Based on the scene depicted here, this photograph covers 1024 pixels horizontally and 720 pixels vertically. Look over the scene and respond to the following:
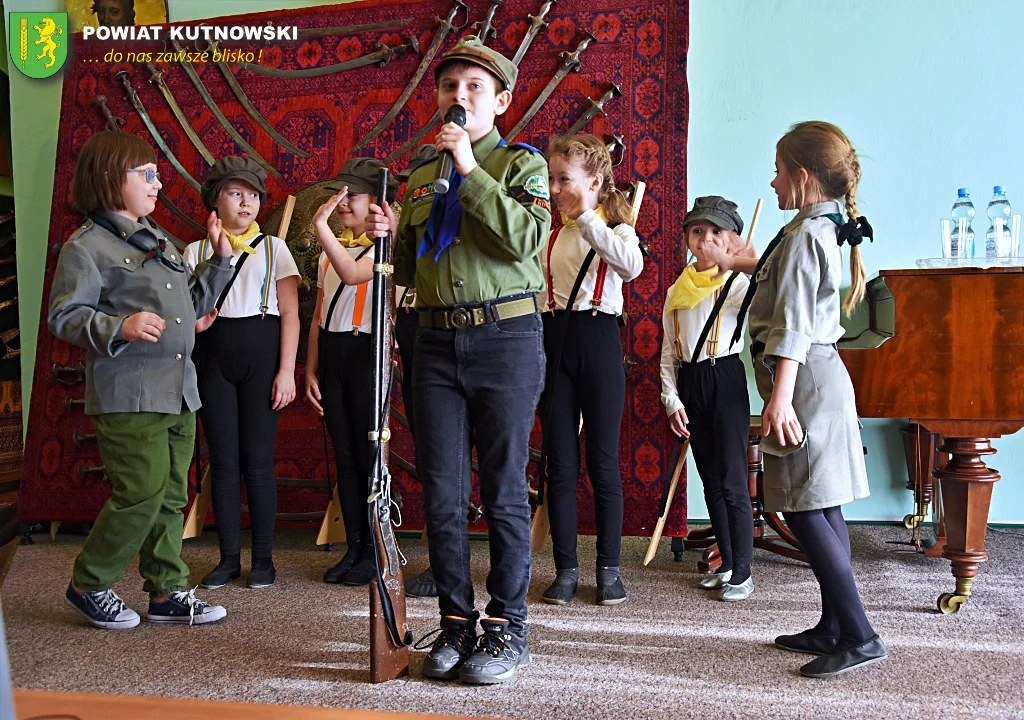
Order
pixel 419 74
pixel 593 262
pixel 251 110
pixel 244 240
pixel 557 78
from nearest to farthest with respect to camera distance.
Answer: pixel 593 262 → pixel 244 240 → pixel 557 78 → pixel 419 74 → pixel 251 110

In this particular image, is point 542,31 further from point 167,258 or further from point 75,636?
point 75,636

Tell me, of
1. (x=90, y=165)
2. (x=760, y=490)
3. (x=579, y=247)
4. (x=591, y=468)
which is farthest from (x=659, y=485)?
(x=90, y=165)

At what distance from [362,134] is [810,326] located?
2366mm

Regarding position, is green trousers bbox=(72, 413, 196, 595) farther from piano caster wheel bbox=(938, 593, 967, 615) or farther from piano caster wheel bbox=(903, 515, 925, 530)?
piano caster wheel bbox=(903, 515, 925, 530)

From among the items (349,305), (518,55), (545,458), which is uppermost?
(518,55)

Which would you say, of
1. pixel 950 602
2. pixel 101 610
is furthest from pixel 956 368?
pixel 101 610

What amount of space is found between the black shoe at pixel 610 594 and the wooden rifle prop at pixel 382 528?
31.7 inches

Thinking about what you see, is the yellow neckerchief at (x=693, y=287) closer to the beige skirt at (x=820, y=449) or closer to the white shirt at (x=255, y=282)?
the beige skirt at (x=820, y=449)

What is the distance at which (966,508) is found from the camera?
260 centimetres

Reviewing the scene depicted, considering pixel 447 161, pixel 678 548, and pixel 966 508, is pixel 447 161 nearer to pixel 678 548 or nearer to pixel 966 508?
pixel 966 508

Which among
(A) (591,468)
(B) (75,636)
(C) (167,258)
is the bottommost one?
(B) (75,636)

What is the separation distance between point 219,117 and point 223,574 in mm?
2025

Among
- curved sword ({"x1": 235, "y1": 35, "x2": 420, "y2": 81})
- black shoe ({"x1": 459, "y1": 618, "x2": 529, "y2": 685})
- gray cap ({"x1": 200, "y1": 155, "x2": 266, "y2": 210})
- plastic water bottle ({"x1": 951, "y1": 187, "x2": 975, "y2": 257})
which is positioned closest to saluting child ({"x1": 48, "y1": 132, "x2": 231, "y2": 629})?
gray cap ({"x1": 200, "y1": 155, "x2": 266, "y2": 210})

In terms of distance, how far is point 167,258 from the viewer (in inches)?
96.4
